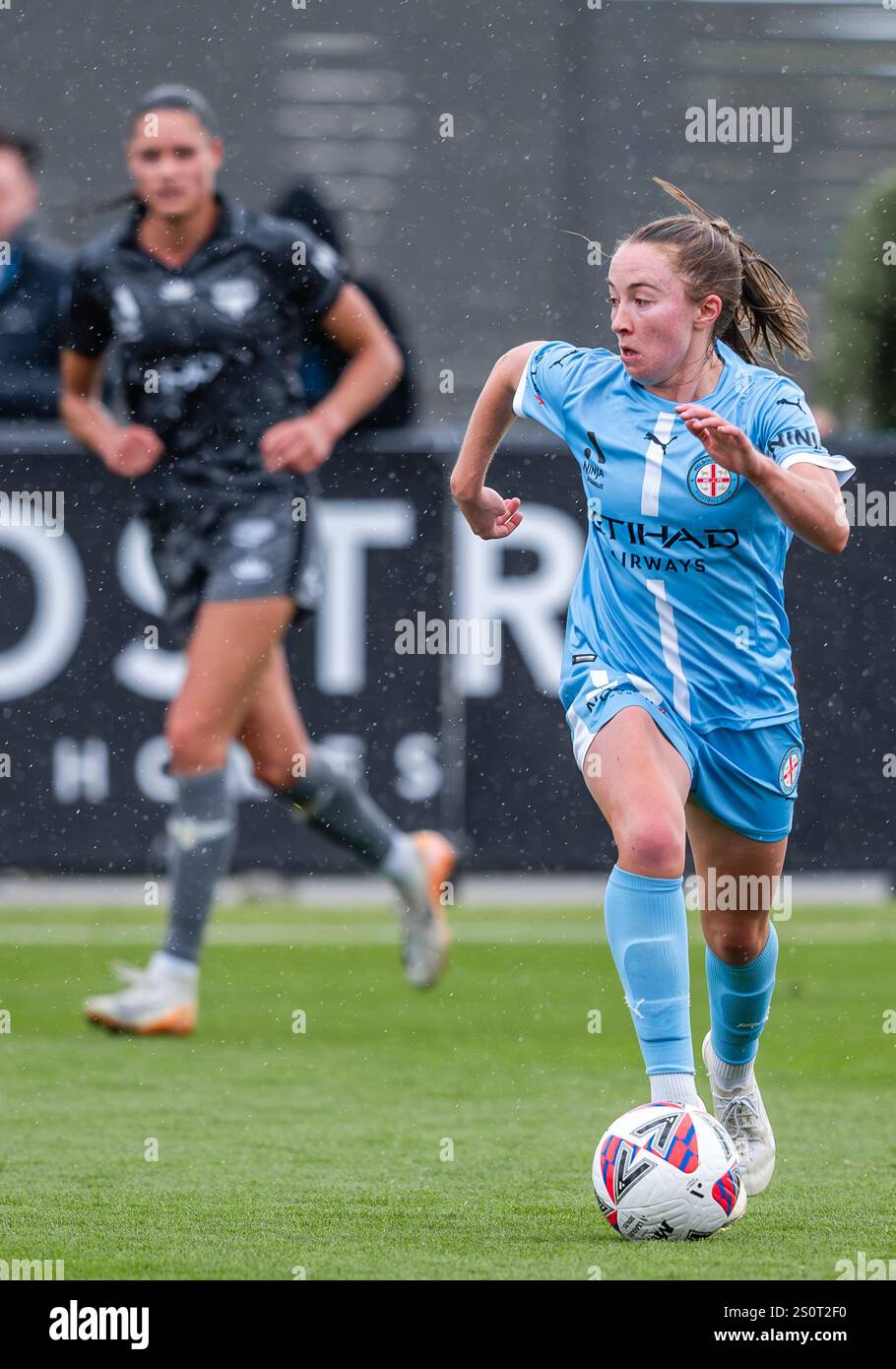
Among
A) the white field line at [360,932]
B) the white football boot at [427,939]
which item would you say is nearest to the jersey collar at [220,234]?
the white football boot at [427,939]

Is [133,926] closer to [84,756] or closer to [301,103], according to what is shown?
[84,756]

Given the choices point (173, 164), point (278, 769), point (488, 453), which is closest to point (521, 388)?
point (488, 453)

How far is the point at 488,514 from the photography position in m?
4.61

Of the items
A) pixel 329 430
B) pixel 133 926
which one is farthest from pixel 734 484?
pixel 133 926

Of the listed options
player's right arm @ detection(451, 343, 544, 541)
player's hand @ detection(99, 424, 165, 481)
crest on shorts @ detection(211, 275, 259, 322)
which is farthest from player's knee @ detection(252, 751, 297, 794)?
player's right arm @ detection(451, 343, 544, 541)

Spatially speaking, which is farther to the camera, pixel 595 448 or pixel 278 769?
→ pixel 278 769

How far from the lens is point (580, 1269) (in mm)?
3543

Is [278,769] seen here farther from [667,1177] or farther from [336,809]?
[667,1177]

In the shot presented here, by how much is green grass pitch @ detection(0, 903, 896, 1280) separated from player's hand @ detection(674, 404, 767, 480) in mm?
1301

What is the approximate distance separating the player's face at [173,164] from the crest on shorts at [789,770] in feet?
12.0

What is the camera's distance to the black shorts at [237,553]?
685cm

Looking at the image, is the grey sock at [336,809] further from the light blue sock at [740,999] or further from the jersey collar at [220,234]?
the light blue sock at [740,999]

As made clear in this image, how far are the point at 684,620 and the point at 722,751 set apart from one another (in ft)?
0.85

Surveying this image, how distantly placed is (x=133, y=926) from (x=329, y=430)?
2507mm
